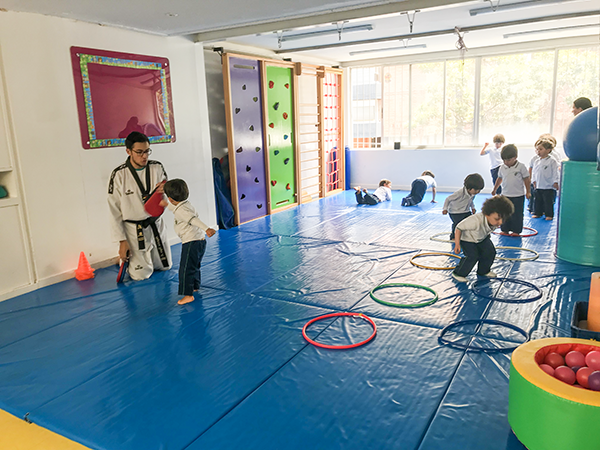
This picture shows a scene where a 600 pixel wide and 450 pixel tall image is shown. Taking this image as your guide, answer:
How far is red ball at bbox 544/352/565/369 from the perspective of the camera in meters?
2.39

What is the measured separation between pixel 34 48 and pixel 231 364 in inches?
167

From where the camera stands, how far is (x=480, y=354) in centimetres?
329

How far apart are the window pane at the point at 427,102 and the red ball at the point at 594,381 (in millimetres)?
9570

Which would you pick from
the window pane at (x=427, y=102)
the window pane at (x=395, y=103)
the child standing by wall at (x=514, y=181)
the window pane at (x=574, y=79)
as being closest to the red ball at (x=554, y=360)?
the child standing by wall at (x=514, y=181)

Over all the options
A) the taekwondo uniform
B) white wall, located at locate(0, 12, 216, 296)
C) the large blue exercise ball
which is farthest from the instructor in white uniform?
the large blue exercise ball

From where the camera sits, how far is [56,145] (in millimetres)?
5340

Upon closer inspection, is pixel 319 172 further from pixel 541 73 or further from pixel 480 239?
pixel 480 239

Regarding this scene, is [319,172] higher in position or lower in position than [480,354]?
higher

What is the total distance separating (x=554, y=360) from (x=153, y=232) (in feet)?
14.5

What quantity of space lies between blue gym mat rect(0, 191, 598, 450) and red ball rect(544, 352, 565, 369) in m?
0.44

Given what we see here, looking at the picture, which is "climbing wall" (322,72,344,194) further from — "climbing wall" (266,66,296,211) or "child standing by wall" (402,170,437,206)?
"child standing by wall" (402,170,437,206)

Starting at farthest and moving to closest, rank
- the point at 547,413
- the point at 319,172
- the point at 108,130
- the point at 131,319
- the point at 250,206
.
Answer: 1. the point at 319,172
2. the point at 250,206
3. the point at 108,130
4. the point at 131,319
5. the point at 547,413

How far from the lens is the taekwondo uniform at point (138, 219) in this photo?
16.8 feet

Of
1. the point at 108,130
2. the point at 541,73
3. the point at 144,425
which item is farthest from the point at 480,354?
the point at 541,73
